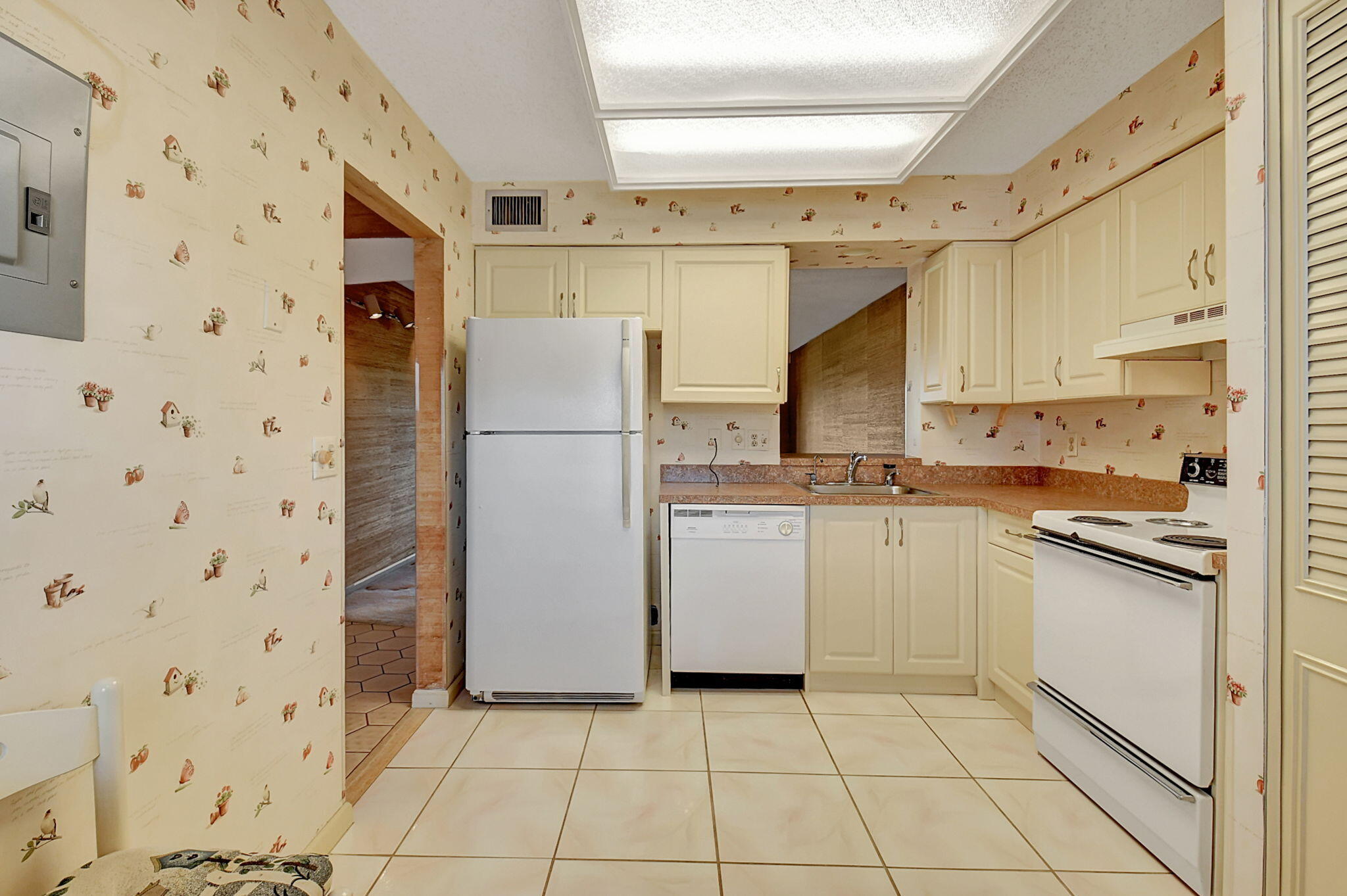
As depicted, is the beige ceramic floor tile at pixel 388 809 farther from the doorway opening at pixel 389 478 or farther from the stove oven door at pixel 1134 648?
the stove oven door at pixel 1134 648

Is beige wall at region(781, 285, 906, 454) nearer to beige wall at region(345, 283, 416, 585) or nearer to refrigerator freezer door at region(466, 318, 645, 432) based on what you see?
refrigerator freezer door at region(466, 318, 645, 432)

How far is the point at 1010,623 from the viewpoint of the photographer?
236 cm

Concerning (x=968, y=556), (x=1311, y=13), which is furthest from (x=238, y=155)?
(x=968, y=556)

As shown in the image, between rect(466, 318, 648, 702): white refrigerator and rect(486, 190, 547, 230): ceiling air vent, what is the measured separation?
2.27 ft

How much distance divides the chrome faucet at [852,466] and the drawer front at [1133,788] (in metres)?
1.30

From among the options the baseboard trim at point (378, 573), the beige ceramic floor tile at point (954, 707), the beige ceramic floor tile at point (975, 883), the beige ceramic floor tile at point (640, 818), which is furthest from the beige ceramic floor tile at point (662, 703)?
the baseboard trim at point (378, 573)

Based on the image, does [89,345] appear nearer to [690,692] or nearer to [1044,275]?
[690,692]

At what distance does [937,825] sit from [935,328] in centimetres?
222

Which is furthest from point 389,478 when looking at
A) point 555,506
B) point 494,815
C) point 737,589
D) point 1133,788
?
point 1133,788

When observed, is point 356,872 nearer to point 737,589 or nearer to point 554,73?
point 737,589

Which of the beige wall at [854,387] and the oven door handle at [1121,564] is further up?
the beige wall at [854,387]

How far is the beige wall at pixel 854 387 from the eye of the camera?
3.63m

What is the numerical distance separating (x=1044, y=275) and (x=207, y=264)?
297 centimetres

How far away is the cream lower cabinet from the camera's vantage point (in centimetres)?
257
